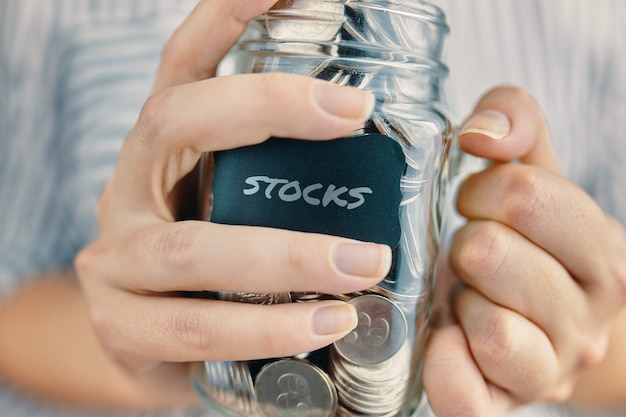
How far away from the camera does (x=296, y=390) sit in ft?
1.43

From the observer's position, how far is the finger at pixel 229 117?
38 cm

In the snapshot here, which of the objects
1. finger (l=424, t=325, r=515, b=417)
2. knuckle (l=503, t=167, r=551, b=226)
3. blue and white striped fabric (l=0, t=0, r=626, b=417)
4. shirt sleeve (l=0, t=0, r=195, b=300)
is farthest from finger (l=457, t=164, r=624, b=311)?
shirt sleeve (l=0, t=0, r=195, b=300)

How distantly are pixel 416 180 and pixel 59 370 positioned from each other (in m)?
0.64

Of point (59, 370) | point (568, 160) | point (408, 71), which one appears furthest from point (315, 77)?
point (568, 160)

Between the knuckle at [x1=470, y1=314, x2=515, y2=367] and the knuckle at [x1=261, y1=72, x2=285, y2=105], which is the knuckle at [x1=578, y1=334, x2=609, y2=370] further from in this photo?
the knuckle at [x1=261, y1=72, x2=285, y2=105]

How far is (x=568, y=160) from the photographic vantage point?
3.47 feet

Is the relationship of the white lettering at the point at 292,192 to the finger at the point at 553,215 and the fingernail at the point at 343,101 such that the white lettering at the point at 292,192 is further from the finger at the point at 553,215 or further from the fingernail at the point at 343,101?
the finger at the point at 553,215

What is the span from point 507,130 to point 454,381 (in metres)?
0.21

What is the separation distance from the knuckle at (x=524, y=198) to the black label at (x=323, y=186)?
5.2 inches

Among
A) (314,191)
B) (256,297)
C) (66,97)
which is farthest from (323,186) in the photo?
(66,97)

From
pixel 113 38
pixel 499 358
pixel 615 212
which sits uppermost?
pixel 113 38

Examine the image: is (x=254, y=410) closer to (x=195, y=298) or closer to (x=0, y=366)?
(x=195, y=298)

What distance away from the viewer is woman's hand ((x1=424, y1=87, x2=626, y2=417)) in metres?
0.49

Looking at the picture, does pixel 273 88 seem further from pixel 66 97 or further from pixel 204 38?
pixel 66 97
